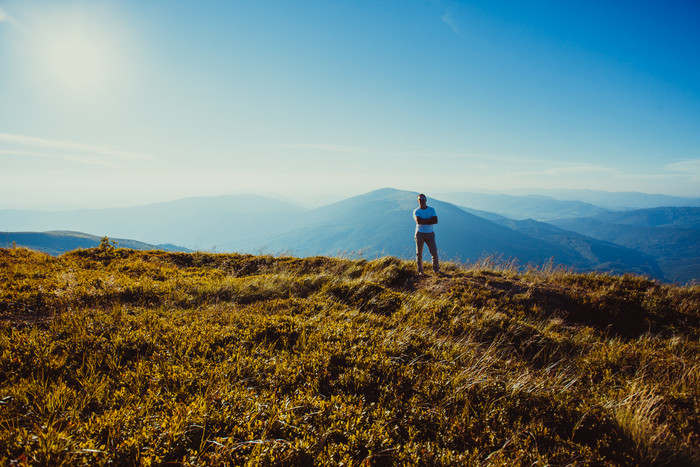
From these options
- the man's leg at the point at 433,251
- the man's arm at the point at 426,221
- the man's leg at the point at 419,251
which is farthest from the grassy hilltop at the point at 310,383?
the man's arm at the point at 426,221

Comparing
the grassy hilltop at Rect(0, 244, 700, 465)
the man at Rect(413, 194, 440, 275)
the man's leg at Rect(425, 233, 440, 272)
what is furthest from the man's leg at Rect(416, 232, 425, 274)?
the grassy hilltop at Rect(0, 244, 700, 465)

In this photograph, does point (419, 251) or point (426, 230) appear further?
point (426, 230)

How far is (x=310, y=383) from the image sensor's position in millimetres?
3578

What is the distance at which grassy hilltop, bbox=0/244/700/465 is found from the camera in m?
2.60

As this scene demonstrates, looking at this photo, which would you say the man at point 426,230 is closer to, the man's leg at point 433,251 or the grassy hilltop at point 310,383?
the man's leg at point 433,251

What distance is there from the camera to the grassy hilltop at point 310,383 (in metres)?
2.60

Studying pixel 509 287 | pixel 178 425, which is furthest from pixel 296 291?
pixel 509 287

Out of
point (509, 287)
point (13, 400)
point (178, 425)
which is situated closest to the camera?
point (178, 425)

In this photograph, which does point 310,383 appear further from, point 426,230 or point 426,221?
point 426,221

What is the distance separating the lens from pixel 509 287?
970 cm

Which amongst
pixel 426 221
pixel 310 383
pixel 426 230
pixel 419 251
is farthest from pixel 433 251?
pixel 310 383

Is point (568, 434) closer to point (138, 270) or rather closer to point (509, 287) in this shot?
point (509, 287)

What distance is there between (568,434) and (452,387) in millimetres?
1310

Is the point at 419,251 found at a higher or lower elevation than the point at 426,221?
lower
